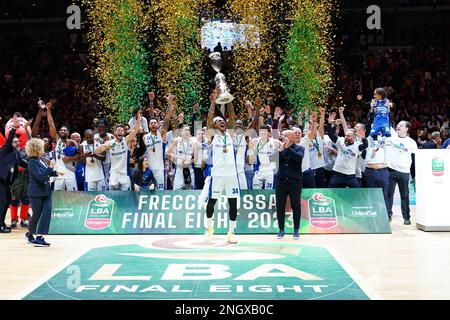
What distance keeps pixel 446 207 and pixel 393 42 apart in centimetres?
1629

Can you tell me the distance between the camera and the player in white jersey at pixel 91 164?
11747 millimetres

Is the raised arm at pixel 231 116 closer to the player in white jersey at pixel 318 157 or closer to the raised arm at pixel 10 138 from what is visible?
the player in white jersey at pixel 318 157

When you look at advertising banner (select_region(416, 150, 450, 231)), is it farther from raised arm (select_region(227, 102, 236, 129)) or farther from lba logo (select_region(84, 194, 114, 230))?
lba logo (select_region(84, 194, 114, 230))

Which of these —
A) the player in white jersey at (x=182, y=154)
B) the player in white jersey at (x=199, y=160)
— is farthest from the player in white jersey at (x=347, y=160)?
the player in white jersey at (x=182, y=154)

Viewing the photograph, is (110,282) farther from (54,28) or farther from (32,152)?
(54,28)

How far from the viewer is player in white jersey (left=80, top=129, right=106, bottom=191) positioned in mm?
11747

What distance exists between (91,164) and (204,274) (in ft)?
16.6

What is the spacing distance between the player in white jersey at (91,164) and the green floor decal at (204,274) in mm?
2529

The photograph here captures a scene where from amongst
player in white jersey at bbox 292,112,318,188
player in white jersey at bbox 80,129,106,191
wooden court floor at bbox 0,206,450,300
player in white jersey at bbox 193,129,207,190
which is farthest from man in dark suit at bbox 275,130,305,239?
player in white jersey at bbox 80,129,106,191

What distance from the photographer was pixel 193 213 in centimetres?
1142

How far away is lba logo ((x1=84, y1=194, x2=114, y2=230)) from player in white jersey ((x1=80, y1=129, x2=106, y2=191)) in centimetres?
49

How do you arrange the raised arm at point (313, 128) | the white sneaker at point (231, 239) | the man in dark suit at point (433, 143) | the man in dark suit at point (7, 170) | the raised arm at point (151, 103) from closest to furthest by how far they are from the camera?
the white sneaker at point (231, 239), the man in dark suit at point (7, 170), the raised arm at point (313, 128), the raised arm at point (151, 103), the man in dark suit at point (433, 143)

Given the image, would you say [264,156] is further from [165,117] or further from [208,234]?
[208,234]

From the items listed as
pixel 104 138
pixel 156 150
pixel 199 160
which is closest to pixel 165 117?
pixel 156 150
